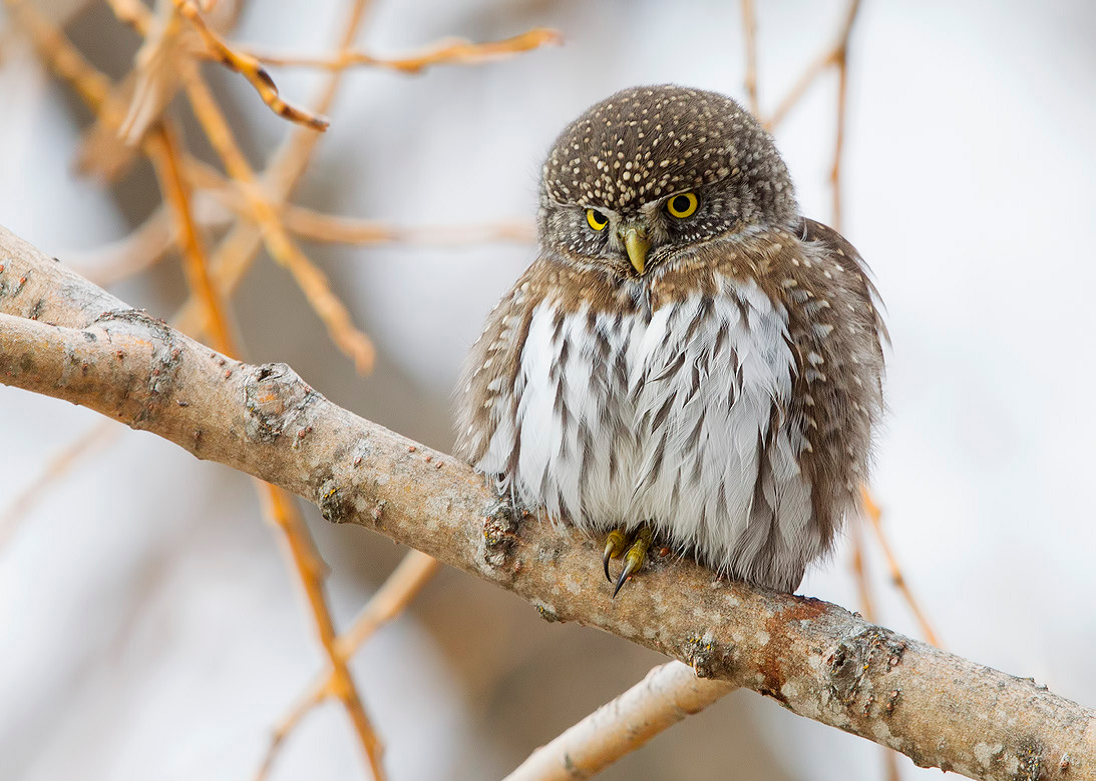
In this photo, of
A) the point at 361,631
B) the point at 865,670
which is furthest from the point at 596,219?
the point at 865,670

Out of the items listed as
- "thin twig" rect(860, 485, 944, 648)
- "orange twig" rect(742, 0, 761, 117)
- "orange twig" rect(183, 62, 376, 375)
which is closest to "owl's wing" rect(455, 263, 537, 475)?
"orange twig" rect(183, 62, 376, 375)

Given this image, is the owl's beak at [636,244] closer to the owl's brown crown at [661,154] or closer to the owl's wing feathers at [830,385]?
the owl's brown crown at [661,154]

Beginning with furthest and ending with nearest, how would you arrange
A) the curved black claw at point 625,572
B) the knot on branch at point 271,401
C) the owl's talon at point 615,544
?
the owl's talon at point 615,544 < the curved black claw at point 625,572 < the knot on branch at point 271,401

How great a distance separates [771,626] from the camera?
7.61ft

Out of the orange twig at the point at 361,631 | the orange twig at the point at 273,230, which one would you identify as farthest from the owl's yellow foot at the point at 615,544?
the orange twig at the point at 273,230

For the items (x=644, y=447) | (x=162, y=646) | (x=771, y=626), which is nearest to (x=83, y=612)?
(x=162, y=646)

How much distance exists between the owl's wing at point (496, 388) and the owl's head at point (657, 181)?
0.81 feet

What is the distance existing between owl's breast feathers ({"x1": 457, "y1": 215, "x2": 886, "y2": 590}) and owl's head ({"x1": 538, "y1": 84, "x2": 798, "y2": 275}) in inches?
3.3

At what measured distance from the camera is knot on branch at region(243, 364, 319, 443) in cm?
233

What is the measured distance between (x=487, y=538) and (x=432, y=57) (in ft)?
4.00

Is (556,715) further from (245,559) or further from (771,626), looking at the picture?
(771,626)

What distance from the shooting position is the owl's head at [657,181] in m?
2.97

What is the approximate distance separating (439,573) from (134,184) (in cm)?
233

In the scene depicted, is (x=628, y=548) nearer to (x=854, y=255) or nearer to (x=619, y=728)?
(x=619, y=728)
